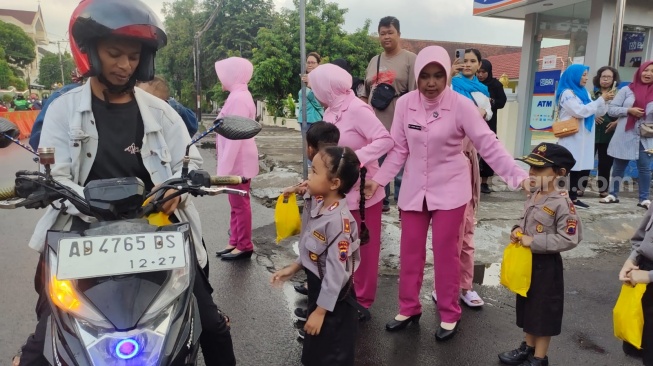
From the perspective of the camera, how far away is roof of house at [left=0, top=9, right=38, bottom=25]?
8844cm

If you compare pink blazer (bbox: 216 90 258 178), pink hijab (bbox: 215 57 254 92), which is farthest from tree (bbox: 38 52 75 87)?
pink blazer (bbox: 216 90 258 178)

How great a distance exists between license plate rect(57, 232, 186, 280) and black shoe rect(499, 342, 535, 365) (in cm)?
232

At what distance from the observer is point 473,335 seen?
3.45 m

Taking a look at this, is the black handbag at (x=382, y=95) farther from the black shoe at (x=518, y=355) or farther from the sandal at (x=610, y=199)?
the sandal at (x=610, y=199)

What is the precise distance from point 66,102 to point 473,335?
2.91 metres

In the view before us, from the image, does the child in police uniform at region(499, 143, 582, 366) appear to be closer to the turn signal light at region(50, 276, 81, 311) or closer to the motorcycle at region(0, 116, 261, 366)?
the motorcycle at region(0, 116, 261, 366)

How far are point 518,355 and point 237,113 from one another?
3.21 m

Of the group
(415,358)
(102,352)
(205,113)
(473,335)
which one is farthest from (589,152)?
(205,113)

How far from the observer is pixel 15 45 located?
5784 cm

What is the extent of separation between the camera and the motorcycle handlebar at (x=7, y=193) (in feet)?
5.95

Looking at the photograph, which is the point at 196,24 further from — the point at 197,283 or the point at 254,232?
the point at 197,283

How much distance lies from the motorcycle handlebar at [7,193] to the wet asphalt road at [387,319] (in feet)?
5.82

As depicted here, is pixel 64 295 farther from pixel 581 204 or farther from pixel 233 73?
pixel 581 204

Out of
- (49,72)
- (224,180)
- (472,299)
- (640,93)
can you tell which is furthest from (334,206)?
(49,72)
